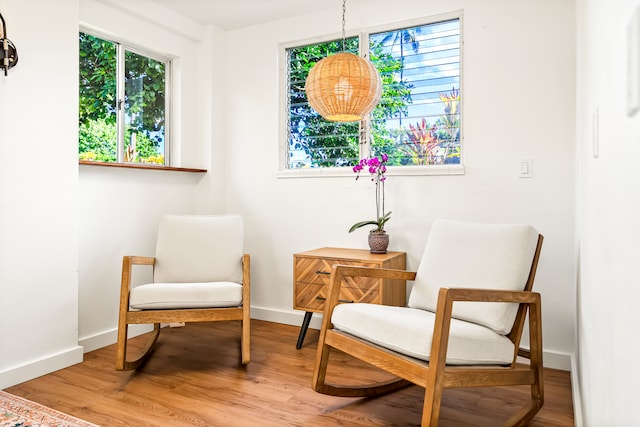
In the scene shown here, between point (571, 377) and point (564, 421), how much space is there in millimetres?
560

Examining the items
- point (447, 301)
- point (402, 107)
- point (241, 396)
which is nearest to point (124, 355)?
point (241, 396)

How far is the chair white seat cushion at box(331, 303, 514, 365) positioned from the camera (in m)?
1.72

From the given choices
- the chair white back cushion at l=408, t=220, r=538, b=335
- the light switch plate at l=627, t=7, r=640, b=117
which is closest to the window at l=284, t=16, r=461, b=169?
the chair white back cushion at l=408, t=220, r=538, b=335

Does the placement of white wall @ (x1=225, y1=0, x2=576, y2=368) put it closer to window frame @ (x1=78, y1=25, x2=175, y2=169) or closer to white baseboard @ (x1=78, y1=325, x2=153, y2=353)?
window frame @ (x1=78, y1=25, x2=175, y2=169)

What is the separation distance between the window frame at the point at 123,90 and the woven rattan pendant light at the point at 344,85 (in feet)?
4.63

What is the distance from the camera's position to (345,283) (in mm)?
2855

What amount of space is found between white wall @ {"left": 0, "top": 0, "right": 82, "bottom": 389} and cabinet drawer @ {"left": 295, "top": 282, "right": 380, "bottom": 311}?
1.33 metres

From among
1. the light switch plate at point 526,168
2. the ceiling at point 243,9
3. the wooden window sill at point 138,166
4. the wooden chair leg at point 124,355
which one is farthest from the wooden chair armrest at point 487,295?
the ceiling at point 243,9

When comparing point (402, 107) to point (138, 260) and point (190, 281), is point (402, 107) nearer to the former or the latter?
point (190, 281)

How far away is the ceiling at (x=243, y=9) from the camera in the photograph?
10.8 feet

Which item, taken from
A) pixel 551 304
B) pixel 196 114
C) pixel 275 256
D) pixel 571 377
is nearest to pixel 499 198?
pixel 551 304

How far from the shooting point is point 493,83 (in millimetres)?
2854

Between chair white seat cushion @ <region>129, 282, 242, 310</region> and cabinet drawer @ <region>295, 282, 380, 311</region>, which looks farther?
cabinet drawer @ <region>295, 282, 380, 311</region>

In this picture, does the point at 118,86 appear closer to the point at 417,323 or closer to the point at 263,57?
the point at 263,57
